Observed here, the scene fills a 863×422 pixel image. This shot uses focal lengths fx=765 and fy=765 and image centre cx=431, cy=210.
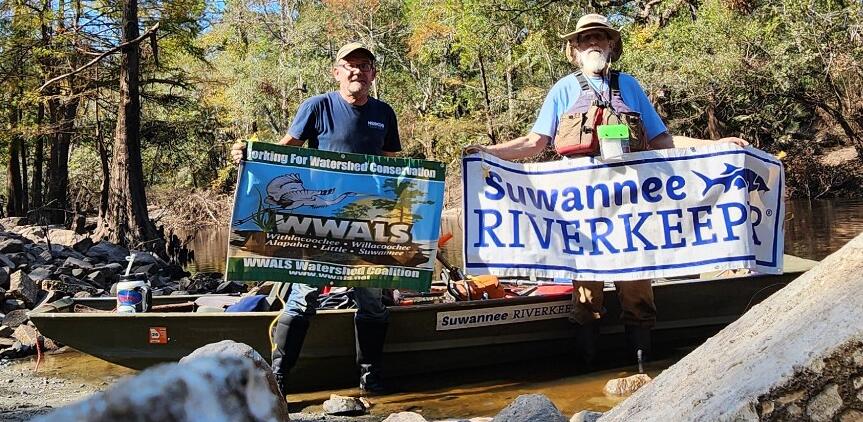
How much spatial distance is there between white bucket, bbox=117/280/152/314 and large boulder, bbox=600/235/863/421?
4.73 m

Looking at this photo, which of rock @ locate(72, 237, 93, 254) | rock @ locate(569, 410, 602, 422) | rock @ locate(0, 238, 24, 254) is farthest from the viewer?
rock @ locate(72, 237, 93, 254)

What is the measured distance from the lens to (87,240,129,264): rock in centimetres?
1278

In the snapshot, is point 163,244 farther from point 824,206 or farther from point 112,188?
point 824,206

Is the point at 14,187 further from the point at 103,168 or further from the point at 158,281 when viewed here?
the point at 158,281

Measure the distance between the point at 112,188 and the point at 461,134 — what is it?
25.9 meters

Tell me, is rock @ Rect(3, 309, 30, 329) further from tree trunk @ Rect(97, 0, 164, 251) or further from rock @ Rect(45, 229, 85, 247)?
tree trunk @ Rect(97, 0, 164, 251)

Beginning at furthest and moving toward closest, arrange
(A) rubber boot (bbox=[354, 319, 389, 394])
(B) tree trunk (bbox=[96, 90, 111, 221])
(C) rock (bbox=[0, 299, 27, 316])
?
(B) tree trunk (bbox=[96, 90, 111, 221])
(C) rock (bbox=[0, 299, 27, 316])
(A) rubber boot (bbox=[354, 319, 389, 394])

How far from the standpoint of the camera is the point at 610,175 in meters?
4.98

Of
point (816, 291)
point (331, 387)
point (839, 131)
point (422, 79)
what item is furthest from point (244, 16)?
point (816, 291)

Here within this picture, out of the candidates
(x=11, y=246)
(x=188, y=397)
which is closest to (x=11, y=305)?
(x=11, y=246)

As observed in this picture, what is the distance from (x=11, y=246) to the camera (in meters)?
11.3

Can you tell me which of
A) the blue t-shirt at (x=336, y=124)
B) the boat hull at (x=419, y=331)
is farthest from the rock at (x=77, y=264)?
the blue t-shirt at (x=336, y=124)

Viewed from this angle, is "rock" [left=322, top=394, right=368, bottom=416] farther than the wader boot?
No

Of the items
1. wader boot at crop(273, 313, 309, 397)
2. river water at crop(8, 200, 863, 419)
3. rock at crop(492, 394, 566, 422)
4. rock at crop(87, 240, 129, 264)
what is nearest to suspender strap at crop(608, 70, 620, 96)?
river water at crop(8, 200, 863, 419)
